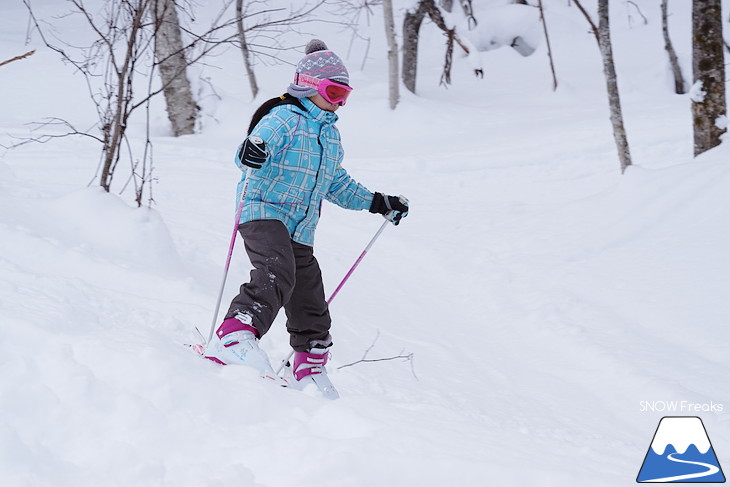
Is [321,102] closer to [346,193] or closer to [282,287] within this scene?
[346,193]

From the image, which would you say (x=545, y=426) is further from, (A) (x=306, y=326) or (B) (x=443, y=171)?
(B) (x=443, y=171)

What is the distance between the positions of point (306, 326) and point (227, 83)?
12.7m

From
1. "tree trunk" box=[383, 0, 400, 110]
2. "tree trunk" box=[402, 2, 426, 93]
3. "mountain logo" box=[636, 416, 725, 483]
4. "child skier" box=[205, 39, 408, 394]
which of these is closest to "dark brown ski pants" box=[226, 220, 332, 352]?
"child skier" box=[205, 39, 408, 394]

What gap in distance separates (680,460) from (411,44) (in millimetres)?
11071

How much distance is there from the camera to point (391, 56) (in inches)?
448


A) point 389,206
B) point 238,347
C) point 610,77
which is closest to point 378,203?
point 389,206

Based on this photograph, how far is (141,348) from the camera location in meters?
2.45

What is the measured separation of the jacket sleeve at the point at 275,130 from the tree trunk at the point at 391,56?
826 centimetres

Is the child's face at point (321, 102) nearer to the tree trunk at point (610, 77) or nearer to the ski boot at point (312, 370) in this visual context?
Answer: the ski boot at point (312, 370)

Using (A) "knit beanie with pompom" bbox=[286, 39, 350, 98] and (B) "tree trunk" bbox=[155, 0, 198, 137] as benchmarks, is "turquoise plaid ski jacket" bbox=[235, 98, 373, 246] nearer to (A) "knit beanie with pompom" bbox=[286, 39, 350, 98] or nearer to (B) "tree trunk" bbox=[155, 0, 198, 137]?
(A) "knit beanie with pompom" bbox=[286, 39, 350, 98]

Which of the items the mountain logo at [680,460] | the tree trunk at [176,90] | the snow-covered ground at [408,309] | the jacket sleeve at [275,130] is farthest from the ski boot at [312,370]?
the tree trunk at [176,90]

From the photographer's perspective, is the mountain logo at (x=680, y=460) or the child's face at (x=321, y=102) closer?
the mountain logo at (x=680, y=460)

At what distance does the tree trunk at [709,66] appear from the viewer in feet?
21.5

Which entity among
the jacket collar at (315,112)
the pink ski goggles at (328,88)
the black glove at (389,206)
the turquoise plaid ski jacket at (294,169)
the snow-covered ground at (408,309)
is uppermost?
the pink ski goggles at (328,88)
